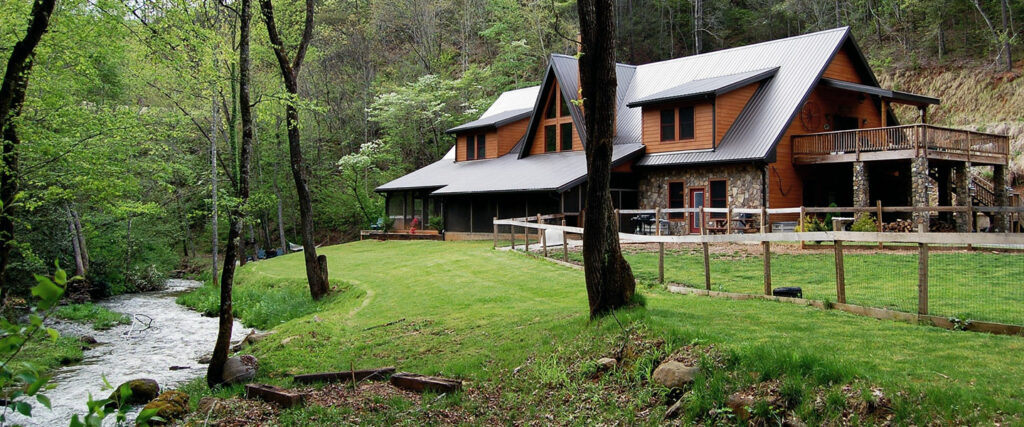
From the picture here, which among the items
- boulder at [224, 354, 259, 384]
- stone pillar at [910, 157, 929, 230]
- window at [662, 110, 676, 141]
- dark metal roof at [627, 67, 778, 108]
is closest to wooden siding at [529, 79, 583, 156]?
window at [662, 110, 676, 141]

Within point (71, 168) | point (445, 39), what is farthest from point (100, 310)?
point (445, 39)

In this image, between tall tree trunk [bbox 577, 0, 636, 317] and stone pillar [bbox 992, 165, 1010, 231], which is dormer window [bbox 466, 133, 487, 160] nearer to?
stone pillar [bbox 992, 165, 1010, 231]

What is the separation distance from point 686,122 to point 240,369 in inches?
757

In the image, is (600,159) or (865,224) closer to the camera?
(600,159)

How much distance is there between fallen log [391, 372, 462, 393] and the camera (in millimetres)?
7574

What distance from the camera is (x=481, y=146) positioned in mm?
34031

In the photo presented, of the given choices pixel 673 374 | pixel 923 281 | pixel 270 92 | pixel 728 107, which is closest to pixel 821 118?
pixel 728 107

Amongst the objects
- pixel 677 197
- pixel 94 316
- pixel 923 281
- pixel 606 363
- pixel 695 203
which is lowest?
pixel 94 316

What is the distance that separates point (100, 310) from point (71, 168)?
702 centimetres

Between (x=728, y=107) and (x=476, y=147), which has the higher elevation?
(x=728, y=107)

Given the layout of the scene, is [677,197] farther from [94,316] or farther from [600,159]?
[94,316]

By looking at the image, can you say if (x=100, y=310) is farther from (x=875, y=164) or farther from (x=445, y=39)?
(x=445, y=39)

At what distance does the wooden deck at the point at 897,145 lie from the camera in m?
20.8

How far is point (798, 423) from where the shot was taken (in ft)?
16.9
